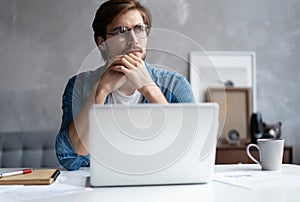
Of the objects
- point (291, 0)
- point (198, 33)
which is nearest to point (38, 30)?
point (198, 33)

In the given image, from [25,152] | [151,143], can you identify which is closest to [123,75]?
[151,143]

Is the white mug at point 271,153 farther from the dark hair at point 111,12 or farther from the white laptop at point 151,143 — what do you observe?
the dark hair at point 111,12

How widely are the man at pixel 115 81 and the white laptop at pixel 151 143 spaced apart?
1.32 ft

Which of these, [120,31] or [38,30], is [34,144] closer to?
[38,30]

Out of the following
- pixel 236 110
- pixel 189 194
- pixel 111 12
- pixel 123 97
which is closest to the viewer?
pixel 189 194

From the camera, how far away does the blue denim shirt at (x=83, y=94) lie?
4.42ft

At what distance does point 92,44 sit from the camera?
288cm

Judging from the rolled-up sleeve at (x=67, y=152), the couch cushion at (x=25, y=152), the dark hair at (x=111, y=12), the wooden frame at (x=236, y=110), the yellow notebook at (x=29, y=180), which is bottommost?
the couch cushion at (x=25, y=152)

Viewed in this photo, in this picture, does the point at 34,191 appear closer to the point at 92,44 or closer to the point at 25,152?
the point at 25,152

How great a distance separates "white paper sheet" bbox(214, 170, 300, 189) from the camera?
37.8 inches

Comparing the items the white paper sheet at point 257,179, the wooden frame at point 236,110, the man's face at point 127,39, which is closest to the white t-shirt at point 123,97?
the man's face at point 127,39

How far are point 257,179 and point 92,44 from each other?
2.06 metres

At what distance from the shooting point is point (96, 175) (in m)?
0.93

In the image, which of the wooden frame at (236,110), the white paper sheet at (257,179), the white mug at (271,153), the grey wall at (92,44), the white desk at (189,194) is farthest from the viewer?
the wooden frame at (236,110)
